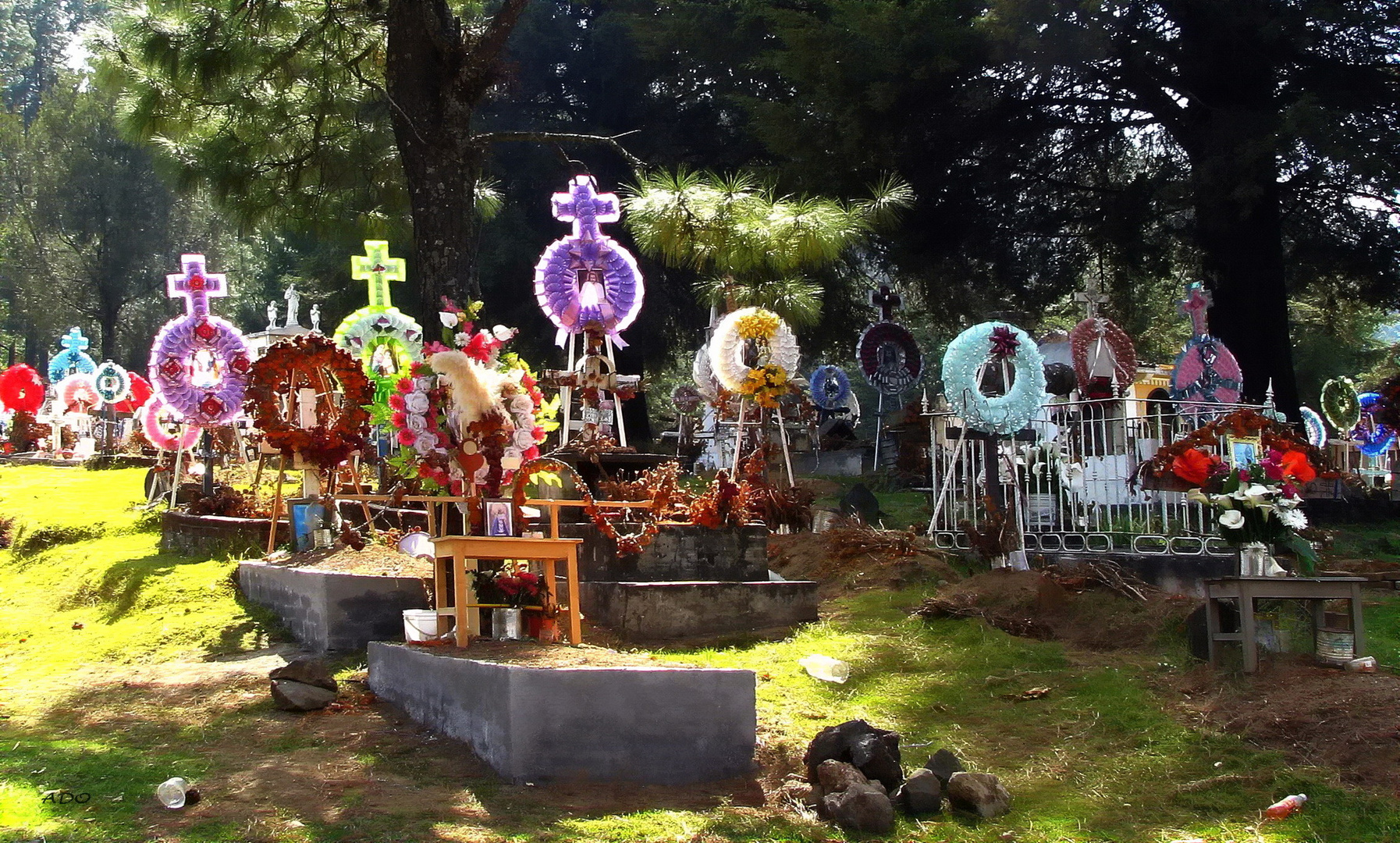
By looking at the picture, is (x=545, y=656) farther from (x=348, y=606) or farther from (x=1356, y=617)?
(x=1356, y=617)

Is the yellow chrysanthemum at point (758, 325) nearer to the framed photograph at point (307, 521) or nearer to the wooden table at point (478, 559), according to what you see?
the framed photograph at point (307, 521)

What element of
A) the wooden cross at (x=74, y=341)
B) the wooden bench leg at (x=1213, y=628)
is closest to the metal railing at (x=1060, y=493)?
the wooden bench leg at (x=1213, y=628)

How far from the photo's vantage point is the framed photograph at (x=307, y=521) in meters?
9.10

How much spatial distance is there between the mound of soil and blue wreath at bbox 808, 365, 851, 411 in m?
12.2

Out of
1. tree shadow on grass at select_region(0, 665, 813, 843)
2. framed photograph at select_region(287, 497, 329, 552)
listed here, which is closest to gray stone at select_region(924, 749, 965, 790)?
tree shadow on grass at select_region(0, 665, 813, 843)

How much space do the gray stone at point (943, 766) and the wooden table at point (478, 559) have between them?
2033mm

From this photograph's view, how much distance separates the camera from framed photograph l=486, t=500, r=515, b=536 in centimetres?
662

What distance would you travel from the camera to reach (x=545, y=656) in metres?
5.68

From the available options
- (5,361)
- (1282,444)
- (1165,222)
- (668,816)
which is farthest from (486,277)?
(5,361)

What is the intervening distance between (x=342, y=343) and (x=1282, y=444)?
827 centimetres

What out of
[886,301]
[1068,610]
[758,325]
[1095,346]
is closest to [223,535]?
[758,325]

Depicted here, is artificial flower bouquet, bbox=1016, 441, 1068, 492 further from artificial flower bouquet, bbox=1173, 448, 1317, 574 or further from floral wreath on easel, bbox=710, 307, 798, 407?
artificial flower bouquet, bbox=1173, 448, 1317, 574

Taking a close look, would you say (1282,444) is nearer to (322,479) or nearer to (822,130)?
(322,479)

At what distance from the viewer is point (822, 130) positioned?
50.7 ft
